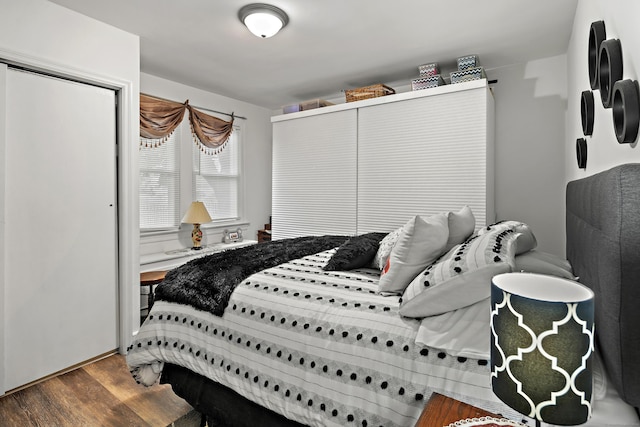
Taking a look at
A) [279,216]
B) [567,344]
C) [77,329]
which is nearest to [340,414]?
[567,344]

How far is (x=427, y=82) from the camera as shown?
3.49 meters

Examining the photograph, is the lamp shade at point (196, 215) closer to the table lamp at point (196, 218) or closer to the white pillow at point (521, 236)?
the table lamp at point (196, 218)

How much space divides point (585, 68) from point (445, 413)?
2268 mm

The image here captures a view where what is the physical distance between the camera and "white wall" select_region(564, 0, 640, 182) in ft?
3.87

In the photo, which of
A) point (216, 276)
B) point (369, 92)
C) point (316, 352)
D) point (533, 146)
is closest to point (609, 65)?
point (316, 352)

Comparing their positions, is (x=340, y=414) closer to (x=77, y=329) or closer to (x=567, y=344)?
(x=567, y=344)

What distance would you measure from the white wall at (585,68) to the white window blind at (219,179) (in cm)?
389

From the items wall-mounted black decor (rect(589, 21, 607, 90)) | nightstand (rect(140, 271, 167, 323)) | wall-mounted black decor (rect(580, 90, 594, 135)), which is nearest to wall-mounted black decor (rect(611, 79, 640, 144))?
wall-mounted black decor (rect(589, 21, 607, 90))

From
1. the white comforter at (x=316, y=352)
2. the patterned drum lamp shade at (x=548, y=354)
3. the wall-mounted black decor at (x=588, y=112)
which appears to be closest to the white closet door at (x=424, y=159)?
the wall-mounted black decor at (x=588, y=112)

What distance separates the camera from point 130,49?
2.95m

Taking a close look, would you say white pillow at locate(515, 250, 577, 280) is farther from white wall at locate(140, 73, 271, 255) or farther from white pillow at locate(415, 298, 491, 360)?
white wall at locate(140, 73, 271, 255)

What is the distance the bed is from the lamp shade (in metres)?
1.96

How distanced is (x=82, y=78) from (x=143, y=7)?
720 millimetres

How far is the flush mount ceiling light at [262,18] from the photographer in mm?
2467
